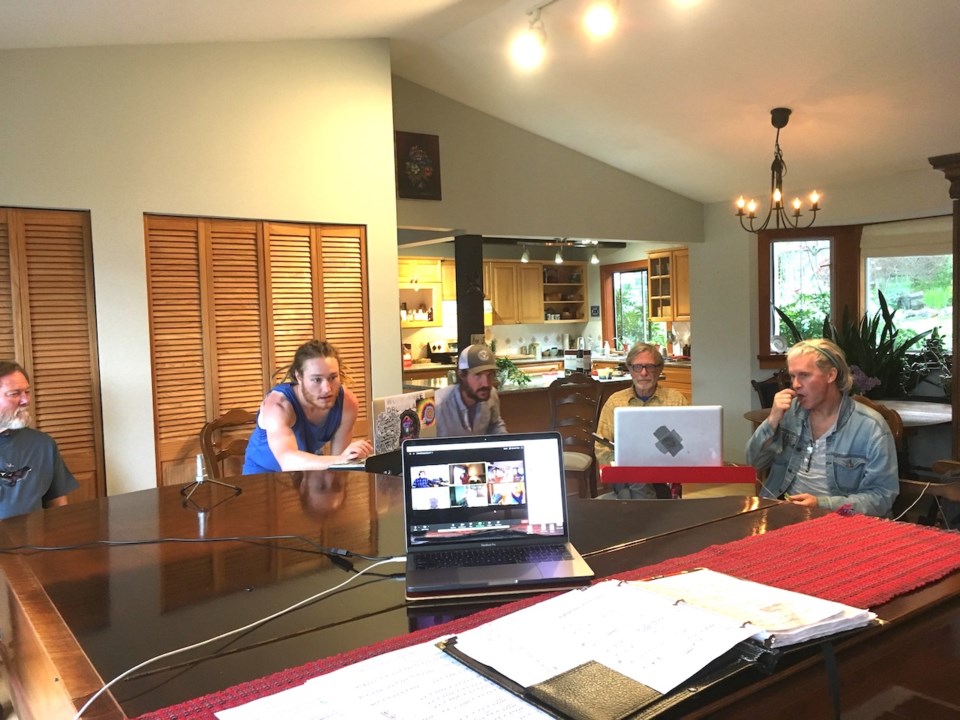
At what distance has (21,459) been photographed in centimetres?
271

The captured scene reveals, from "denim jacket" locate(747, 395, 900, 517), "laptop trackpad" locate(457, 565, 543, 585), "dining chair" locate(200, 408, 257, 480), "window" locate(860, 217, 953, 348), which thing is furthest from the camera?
"window" locate(860, 217, 953, 348)

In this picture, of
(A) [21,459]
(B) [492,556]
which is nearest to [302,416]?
(A) [21,459]

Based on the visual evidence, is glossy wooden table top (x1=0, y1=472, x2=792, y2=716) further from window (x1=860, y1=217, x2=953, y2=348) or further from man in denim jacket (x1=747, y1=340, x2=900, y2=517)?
window (x1=860, y1=217, x2=953, y2=348)

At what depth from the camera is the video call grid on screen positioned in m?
1.59

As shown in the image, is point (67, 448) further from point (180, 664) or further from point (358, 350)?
point (180, 664)

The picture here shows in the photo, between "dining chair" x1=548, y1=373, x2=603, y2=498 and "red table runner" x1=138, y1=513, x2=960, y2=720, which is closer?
"red table runner" x1=138, y1=513, x2=960, y2=720

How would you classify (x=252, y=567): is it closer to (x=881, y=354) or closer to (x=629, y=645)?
(x=629, y=645)

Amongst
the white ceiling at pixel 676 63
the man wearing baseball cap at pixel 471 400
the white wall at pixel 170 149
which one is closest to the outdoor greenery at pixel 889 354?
the white ceiling at pixel 676 63

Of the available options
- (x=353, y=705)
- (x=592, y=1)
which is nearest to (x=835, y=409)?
(x=353, y=705)

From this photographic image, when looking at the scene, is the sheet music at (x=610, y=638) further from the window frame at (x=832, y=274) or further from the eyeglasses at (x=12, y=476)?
the window frame at (x=832, y=274)

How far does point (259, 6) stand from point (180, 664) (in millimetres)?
2952

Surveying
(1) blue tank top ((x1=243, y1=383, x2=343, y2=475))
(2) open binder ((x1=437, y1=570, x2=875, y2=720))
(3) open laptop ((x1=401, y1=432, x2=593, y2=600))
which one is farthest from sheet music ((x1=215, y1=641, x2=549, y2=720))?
(1) blue tank top ((x1=243, y1=383, x2=343, y2=475))

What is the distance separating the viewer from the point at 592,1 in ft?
12.4

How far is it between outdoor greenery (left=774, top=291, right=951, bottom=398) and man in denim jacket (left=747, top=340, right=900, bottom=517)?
2.84 m
